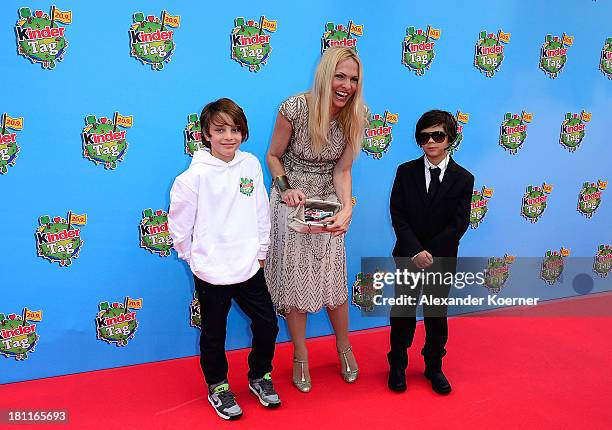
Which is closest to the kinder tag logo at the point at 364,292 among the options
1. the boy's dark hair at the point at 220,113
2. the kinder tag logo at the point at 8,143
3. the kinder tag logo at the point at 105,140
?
the boy's dark hair at the point at 220,113

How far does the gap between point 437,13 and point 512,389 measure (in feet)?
6.75

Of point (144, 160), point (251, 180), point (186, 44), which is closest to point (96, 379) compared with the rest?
point (144, 160)

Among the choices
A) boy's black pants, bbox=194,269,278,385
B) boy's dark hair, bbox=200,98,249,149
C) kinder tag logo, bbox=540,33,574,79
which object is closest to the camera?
boy's dark hair, bbox=200,98,249,149

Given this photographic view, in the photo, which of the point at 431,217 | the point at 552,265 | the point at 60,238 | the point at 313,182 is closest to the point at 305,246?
the point at 313,182

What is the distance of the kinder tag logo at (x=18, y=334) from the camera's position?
Answer: 2.65 metres

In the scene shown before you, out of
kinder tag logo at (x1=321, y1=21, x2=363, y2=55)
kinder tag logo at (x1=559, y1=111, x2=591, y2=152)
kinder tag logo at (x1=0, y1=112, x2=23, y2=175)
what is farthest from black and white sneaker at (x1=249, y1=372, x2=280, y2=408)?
kinder tag logo at (x1=559, y1=111, x2=591, y2=152)

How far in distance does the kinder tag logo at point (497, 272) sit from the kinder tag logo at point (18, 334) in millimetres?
2722

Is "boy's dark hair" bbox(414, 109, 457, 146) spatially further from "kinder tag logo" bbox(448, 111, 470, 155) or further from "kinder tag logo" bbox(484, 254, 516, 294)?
"kinder tag logo" bbox(484, 254, 516, 294)

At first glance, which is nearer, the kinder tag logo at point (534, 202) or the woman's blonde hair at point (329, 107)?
the woman's blonde hair at point (329, 107)

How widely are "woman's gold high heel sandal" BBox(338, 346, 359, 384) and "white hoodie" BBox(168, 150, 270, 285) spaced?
791 millimetres

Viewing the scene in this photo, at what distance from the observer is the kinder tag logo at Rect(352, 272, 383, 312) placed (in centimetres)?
337

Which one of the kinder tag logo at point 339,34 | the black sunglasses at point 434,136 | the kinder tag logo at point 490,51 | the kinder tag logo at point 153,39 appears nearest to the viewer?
the black sunglasses at point 434,136

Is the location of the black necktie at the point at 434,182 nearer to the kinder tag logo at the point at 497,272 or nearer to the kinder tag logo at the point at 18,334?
the kinder tag logo at the point at 497,272

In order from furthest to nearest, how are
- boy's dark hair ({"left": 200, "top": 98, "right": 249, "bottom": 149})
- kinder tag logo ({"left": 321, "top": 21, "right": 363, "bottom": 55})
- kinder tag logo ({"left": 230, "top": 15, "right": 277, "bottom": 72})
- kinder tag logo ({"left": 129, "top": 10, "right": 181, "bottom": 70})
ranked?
kinder tag logo ({"left": 321, "top": 21, "right": 363, "bottom": 55}), kinder tag logo ({"left": 230, "top": 15, "right": 277, "bottom": 72}), kinder tag logo ({"left": 129, "top": 10, "right": 181, "bottom": 70}), boy's dark hair ({"left": 200, "top": 98, "right": 249, "bottom": 149})
